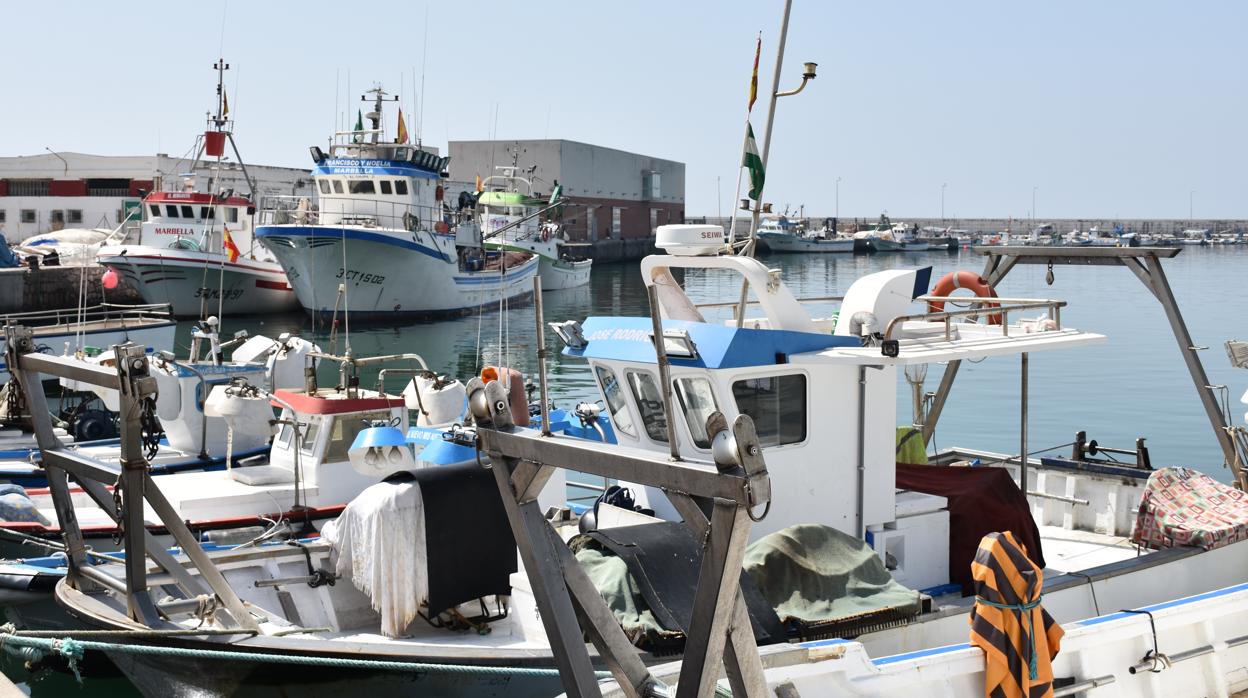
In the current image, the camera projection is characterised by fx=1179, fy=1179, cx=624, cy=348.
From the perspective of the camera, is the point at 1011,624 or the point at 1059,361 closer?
the point at 1011,624

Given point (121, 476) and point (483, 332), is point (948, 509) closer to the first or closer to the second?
point (121, 476)

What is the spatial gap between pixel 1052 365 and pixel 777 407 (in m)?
26.1

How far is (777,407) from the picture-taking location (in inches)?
327

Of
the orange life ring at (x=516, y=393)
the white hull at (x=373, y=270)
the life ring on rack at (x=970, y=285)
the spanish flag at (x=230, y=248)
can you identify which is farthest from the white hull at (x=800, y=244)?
the life ring on rack at (x=970, y=285)

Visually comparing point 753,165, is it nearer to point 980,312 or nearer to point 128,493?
point 980,312

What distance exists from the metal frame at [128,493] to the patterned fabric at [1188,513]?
7069 mm

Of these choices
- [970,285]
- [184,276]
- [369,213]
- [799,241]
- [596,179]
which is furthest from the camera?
[799,241]

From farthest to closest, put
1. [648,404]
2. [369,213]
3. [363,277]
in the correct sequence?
[369,213] < [363,277] < [648,404]

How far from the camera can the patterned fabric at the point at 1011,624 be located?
6582mm

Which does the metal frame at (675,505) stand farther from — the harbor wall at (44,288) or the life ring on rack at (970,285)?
the harbor wall at (44,288)

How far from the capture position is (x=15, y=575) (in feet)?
34.3

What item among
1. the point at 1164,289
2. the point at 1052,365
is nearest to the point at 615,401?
the point at 1164,289

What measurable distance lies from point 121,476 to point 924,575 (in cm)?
575

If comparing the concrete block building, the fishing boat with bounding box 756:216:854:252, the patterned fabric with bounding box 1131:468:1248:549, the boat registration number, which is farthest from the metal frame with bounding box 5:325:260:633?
the fishing boat with bounding box 756:216:854:252
